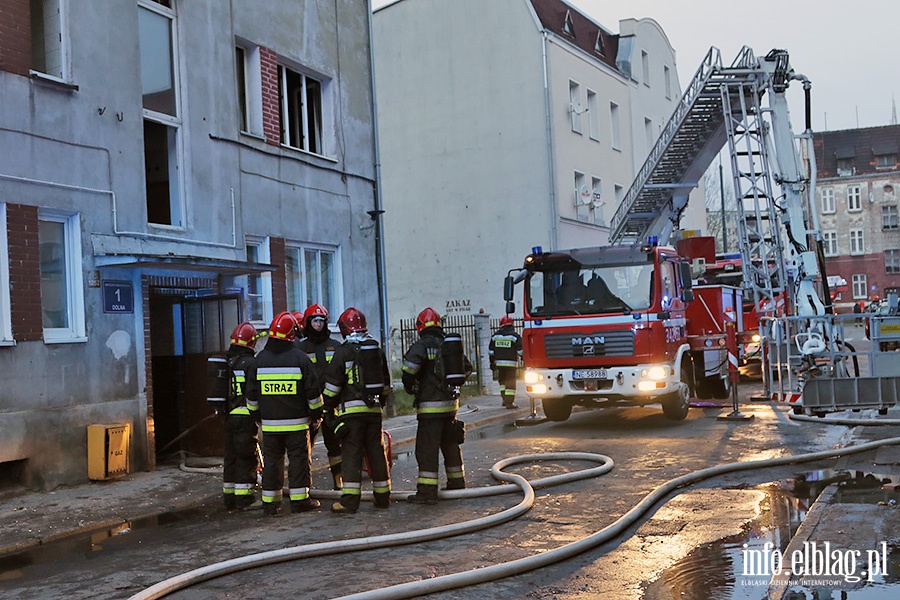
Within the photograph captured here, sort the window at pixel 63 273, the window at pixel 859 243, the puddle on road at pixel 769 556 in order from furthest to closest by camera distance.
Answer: the window at pixel 859 243 < the window at pixel 63 273 < the puddle on road at pixel 769 556

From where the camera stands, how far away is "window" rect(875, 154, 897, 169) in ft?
242

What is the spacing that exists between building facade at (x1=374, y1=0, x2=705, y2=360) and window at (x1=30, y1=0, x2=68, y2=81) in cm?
1794

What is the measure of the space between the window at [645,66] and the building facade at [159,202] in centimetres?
1987

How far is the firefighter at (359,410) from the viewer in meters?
8.48

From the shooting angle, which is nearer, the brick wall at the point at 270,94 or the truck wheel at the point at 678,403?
the truck wheel at the point at 678,403

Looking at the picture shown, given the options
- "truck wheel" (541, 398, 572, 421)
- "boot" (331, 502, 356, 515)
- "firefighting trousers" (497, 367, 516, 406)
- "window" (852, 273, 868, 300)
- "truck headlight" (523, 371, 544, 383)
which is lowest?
"boot" (331, 502, 356, 515)

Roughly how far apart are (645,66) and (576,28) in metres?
4.82

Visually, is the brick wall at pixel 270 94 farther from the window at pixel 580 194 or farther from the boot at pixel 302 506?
the window at pixel 580 194

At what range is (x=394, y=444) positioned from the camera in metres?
13.3

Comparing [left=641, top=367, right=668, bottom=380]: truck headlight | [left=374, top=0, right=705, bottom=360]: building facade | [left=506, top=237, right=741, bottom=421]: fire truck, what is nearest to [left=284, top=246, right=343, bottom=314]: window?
[left=506, top=237, right=741, bottom=421]: fire truck

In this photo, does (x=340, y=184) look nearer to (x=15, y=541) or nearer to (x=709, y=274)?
(x=709, y=274)

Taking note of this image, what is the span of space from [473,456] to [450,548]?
197 inches

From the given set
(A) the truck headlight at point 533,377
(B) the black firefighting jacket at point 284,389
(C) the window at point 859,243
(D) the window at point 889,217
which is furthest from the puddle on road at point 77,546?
(D) the window at point 889,217

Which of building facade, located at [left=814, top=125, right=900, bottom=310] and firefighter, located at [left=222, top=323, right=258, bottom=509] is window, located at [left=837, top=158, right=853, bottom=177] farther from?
firefighter, located at [left=222, top=323, right=258, bottom=509]
